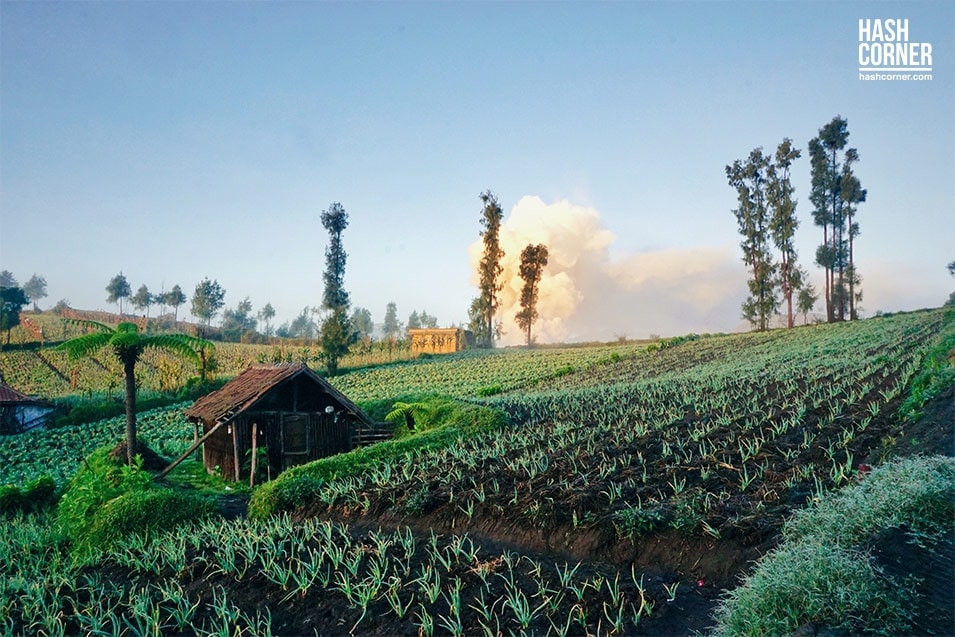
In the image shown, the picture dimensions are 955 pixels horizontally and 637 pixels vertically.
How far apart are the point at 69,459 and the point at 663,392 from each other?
70.0 feet

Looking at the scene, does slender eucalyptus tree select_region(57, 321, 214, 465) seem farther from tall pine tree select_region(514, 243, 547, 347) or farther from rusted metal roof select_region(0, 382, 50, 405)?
tall pine tree select_region(514, 243, 547, 347)

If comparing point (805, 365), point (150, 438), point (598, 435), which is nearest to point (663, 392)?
point (805, 365)

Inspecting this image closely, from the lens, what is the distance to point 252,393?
17.3 metres

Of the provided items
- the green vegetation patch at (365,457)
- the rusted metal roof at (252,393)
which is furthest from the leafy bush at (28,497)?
the green vegetation patch at (365,457)

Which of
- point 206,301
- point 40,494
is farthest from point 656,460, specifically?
point 206,301

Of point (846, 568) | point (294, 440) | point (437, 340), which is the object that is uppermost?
point (437, 340)

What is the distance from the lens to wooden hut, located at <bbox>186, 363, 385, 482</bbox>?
56.4ft

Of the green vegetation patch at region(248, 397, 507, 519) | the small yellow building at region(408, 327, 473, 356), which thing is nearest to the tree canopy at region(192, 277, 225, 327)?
the small yellow building at region(408, 327, 473, 356)

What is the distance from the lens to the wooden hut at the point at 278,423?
17.2 meters

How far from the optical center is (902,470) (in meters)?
6.94

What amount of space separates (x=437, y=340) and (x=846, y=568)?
5656 centimetres

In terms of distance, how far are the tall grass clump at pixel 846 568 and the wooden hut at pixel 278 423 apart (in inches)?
548

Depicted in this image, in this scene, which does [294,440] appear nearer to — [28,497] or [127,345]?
[127,345]

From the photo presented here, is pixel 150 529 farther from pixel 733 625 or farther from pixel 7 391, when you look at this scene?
pixel 7 391
